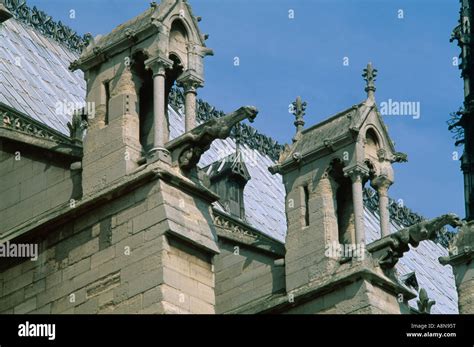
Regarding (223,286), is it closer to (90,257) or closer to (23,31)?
(90,257)

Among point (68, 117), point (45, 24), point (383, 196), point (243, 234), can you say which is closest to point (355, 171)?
point (383, 196)

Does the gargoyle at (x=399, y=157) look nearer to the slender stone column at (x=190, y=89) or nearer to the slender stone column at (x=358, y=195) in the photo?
the slender stone column at (x=358, y=195)

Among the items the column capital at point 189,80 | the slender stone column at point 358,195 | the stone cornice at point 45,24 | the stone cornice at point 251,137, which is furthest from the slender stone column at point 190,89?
the stone cornice at point 251,137

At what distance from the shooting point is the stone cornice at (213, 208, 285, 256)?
148ft

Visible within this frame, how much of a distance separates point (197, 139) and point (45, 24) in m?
21.0

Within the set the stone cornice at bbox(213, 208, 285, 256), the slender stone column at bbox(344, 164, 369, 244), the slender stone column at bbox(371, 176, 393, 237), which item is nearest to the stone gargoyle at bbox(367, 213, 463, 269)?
the slender stone column at bbox(344, 164, 369, 244)

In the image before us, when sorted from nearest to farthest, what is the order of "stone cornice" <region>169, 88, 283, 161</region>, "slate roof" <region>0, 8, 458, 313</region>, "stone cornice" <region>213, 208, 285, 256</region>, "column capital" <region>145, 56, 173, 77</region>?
Answer: "column capital" <region>145, 56, 173, 77</region>
"stone cornice" <region>213, 208, 285, 256</region>
"slate roof" <region>0, 8, 458, 313</region>
"stone cornice" <region>169, 88, 283, 161</region>

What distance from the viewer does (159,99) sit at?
131 ft

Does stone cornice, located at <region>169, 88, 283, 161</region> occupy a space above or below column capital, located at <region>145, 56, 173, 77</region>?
above

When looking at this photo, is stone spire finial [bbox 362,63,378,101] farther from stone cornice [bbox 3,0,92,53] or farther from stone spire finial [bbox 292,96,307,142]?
stone cornice [bbox 3,0,92,53]

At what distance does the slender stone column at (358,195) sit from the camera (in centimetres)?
4316

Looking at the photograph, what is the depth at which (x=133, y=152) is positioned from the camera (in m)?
39.9

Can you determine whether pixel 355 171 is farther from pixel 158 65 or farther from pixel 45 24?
pixel 45 24

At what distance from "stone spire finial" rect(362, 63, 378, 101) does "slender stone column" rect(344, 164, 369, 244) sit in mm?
1951
